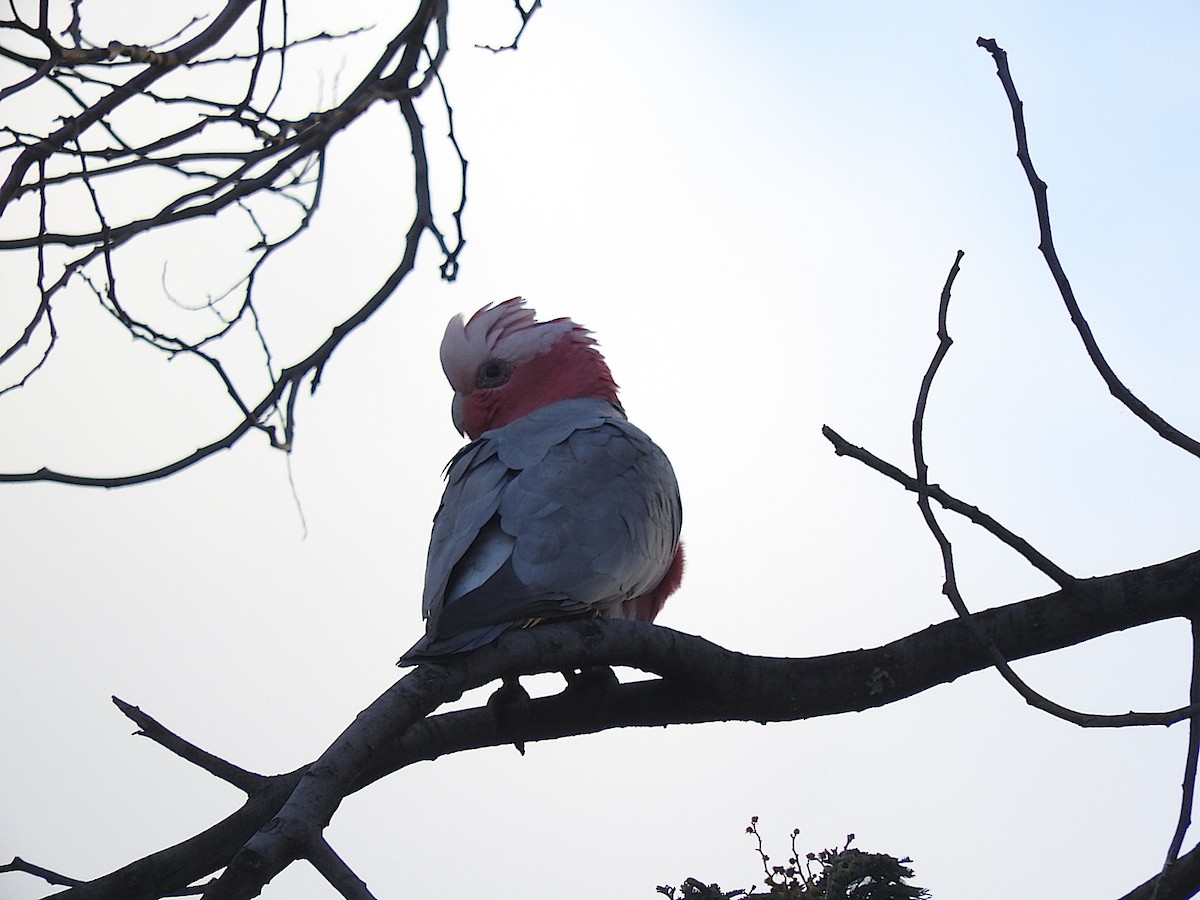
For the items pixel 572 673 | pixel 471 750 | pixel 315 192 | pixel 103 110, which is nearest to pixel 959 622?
pixel 572 673

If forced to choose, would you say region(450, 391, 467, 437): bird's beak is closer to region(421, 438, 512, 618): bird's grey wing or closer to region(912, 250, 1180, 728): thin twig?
region(421, 438, 512, 618): bird's grey wing

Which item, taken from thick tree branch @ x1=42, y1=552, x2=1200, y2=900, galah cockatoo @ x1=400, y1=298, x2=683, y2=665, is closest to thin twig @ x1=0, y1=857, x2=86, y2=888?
thick tree branch @ x1=42, y1=552, x2=1200, y2=900

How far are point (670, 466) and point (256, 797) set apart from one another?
1.15 metres

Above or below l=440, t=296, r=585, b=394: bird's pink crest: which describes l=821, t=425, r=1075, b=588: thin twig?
below

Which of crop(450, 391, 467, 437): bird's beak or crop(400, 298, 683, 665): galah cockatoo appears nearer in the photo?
crop(400, 298, 683, 665): galah cockatoo

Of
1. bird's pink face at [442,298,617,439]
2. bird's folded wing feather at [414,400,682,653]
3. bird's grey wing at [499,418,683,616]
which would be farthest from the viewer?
bird's pink face at [442,298,617,439]

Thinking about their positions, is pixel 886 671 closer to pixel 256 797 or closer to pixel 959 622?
pixel 959 622

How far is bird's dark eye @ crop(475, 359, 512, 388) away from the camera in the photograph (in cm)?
317

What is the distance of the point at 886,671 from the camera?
80.6 inches

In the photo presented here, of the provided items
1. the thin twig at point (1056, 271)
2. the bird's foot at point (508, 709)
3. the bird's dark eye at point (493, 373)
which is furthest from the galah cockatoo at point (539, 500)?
the thin twig at point (1056, 271)

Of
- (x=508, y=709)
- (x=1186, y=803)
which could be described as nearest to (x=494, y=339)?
(x=508, y=709)

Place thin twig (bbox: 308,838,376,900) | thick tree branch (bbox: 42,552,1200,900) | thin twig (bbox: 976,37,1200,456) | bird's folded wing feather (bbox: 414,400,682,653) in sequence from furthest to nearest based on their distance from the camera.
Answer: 1. bird's folded wing feather (bbox: 414,400,682,653)
2. thick tree branch (bbox: 42,552,1200,900)
3. thin twig (bbox: 976,37,1200,456)
4. thin twig (bbox: 308,838,376,900)

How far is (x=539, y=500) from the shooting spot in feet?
7.86

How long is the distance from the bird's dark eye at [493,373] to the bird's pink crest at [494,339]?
0.04ft
